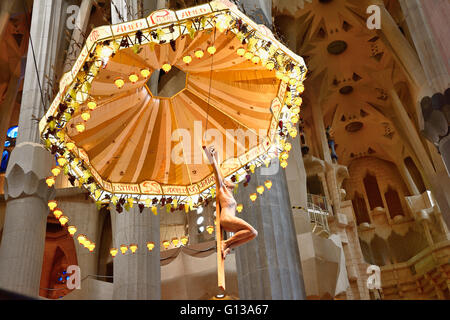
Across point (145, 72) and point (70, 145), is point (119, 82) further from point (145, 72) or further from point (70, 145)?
point (70, 145)

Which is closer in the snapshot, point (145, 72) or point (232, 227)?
point (232, 227)

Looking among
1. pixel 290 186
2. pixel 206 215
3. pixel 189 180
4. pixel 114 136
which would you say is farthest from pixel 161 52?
pixel 206 215

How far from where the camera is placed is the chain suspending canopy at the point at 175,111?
6203 millimetres

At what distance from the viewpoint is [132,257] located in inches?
360

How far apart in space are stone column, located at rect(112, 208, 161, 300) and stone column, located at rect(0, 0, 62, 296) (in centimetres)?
168

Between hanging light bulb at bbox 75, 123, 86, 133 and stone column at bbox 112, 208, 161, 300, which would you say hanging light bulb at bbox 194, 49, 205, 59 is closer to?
hanging light bulb at bbox 75, 123, 86, 133

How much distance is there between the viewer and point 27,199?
9766 millimetres

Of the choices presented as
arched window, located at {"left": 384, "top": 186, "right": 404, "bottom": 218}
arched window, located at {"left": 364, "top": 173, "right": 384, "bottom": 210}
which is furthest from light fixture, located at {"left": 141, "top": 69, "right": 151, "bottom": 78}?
arched window, located at {"left": 364, "top": 173, "right": 384, "bottom": 210}

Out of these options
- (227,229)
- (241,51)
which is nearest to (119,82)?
(241,51)

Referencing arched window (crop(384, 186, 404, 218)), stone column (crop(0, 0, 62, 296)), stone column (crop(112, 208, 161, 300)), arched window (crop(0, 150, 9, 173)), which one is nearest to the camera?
stone column (crop(112, 208, 161, 300))

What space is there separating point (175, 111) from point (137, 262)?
3260 mm

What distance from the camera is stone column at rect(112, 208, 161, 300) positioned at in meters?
8.91

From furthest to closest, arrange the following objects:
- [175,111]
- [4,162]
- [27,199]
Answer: [4,162] → [27,199] → [175,111]

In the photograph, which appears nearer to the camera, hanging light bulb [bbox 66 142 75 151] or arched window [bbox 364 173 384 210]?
hanging light bulb [bbox 66 142 75 151]
